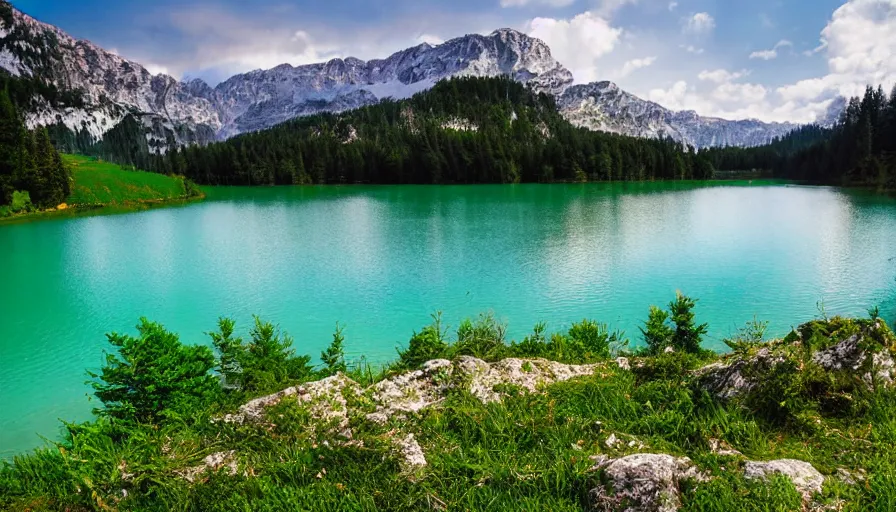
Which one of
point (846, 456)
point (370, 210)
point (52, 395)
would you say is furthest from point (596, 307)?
point (370, 210)

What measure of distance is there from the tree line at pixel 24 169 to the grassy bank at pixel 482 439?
241ft

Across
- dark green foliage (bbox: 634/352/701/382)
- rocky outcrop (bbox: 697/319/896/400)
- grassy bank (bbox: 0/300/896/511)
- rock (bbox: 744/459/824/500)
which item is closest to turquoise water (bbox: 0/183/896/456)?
grassy bank (bbox: 0/300/896/511)

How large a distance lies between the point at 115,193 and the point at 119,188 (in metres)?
2.82

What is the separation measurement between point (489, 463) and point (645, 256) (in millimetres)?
27921

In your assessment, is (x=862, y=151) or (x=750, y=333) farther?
(x=862, y=151)

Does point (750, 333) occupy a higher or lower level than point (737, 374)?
lower

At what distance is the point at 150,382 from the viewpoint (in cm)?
867

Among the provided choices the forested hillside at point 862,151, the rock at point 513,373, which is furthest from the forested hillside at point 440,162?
the rock at point 513,373

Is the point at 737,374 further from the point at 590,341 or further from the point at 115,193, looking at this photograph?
the point at 115,193

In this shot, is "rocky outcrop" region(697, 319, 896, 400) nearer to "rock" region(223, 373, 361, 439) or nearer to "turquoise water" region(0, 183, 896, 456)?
"rock" region(223, 373, 361, 439)

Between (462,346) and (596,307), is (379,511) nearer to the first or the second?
(462,346)

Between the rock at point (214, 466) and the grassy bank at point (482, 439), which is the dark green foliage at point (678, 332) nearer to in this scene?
the grassy bank at point (482, 439)

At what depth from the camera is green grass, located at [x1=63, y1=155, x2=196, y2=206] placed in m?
76.0

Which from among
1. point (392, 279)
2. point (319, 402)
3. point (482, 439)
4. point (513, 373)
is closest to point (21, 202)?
point (392, 279)
